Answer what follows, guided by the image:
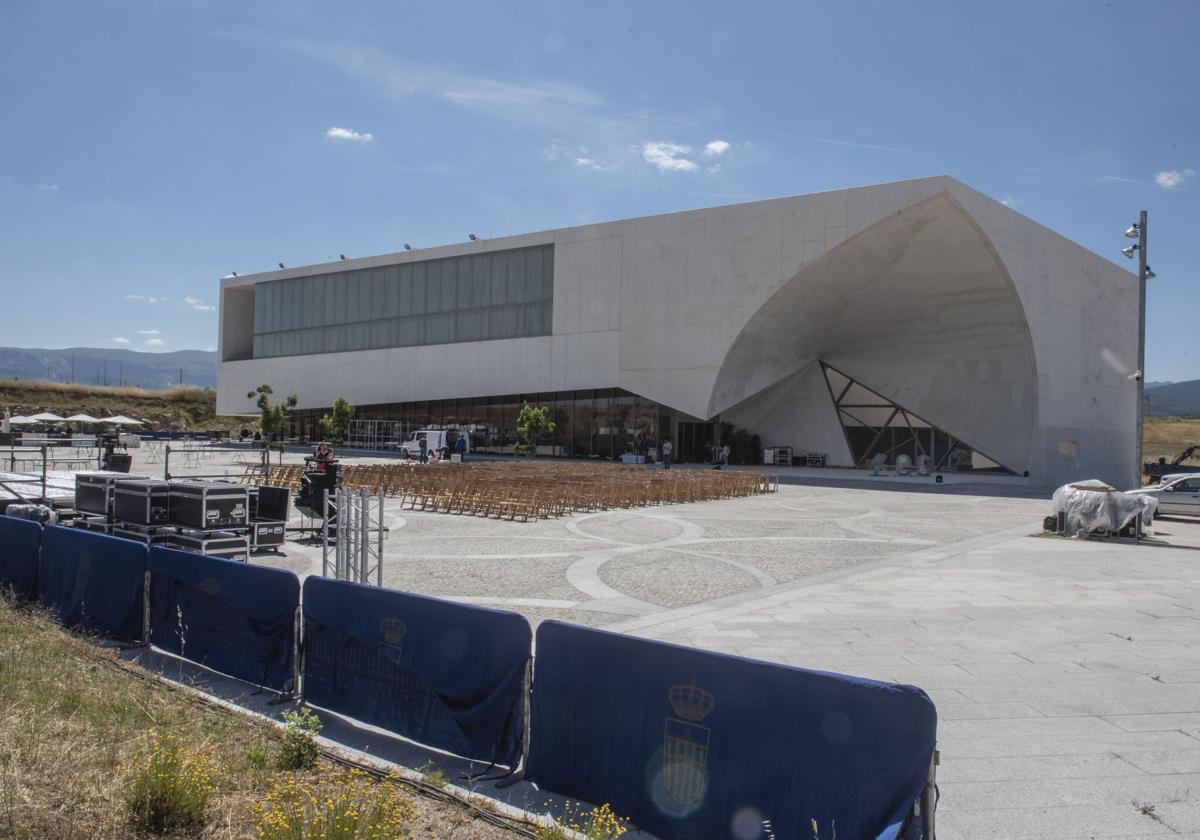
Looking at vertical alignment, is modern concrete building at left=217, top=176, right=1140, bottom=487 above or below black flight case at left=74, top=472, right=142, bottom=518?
above

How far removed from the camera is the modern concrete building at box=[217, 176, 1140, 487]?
39.8 metres

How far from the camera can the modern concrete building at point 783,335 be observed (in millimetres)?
39844

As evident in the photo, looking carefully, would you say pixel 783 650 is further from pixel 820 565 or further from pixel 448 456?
pixel 448 456

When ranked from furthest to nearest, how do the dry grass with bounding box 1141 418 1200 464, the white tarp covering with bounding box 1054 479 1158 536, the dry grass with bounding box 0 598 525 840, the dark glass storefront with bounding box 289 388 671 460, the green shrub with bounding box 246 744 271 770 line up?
the dry grass with bounding box 1141 418 1200 464
the dark glass storefront with bounding box 289 388 671 460
the white tarp covering with bounding box 1054 479 1158 536
the green shrub with bounding box 246 744 271 770
the dry grass with bounding box 0 598 525 840

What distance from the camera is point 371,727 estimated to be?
19.4 ft

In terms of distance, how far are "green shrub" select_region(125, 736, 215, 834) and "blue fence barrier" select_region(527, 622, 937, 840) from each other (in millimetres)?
1897

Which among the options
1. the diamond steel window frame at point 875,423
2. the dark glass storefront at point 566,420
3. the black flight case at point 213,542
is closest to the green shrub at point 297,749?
the black flight case at point 213,542

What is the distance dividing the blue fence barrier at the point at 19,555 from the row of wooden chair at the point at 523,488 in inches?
315

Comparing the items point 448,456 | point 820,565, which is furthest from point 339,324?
point 820,565

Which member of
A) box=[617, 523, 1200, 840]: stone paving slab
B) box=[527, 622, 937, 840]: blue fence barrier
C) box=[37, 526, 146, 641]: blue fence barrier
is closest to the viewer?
box=[527, 622, 937, 840]: blue fence barrier

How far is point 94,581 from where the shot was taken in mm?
7965

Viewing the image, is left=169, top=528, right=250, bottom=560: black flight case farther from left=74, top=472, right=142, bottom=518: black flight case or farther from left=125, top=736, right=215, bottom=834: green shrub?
left=125, top=736, right=215, bottom=834: green shrub

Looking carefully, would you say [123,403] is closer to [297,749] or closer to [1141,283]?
[1141,283]

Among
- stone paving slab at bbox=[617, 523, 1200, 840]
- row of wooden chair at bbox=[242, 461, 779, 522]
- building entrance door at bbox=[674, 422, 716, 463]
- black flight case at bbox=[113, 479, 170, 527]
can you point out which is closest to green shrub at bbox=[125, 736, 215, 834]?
stone paving slab at bbox=[617, 523, 1200, 840]
